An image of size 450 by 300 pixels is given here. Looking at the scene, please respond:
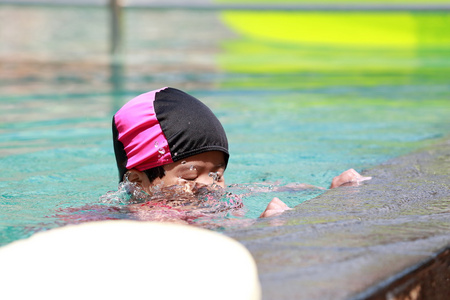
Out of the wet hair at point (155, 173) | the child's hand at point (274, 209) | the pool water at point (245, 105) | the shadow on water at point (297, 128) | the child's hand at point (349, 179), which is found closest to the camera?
the shadow on water at point (297, 128)

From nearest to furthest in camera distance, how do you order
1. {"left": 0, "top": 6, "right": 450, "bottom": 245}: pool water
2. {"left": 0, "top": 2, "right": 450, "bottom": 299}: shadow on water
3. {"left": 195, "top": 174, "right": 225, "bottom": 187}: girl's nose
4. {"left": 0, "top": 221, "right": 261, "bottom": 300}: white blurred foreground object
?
{"left": 0, "top": 221, "right": 261, "bottom": 300}: white blurred foreground object → {"left": 0, "top": 2, "right": 450, "bottom": 299}: shadow on water → {"left": 195, "top": 174, "right": 225, "bottom": 187}: girl's nose → {"left": 0, "top": 6, "right": 450, "bottom": 245}: pool water

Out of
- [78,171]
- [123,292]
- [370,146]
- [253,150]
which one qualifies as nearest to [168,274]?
[123,292]

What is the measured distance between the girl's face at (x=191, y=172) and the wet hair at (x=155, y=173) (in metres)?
0.01

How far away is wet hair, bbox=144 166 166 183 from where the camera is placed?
3.25 metres

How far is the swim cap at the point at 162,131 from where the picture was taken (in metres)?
3.21

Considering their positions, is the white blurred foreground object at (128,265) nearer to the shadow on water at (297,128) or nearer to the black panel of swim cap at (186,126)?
the shadow on water at (297,128)

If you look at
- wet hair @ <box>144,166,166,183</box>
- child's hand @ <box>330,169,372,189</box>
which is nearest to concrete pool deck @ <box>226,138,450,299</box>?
child's hand @ <box>330,169,372,189</box>

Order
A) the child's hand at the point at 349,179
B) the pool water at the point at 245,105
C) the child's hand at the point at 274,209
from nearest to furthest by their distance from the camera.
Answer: the child's hand at the point at 274,209, the child's hand at the point at 349,179, the pool water at the point at 245,105

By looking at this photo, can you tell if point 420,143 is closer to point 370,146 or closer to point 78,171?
point 370,146

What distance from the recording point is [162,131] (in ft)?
10.6

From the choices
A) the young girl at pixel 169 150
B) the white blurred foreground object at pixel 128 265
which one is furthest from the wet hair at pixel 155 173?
the white blurred foreground object at pixel 128 265

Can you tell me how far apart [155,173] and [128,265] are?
141 centimetres

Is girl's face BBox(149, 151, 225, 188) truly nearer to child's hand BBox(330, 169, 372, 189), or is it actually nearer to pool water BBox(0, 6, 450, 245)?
pool water BBox(0, 6, 450, 245)

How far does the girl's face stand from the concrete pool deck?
0.53 m
